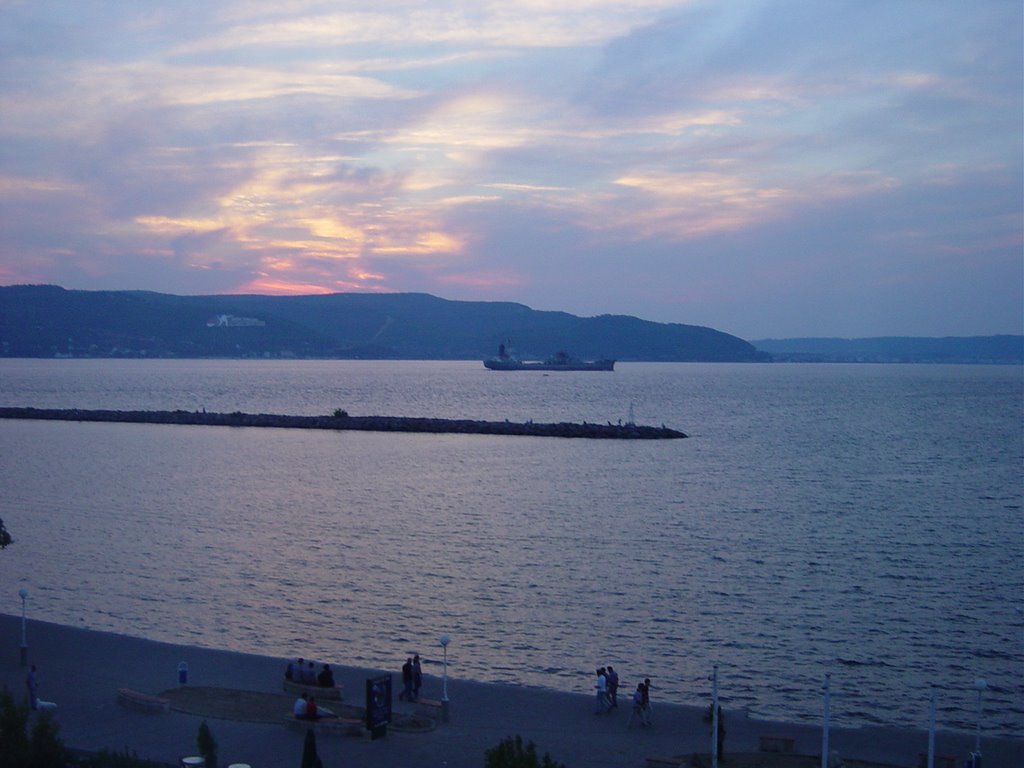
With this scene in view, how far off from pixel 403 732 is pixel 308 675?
233 cm

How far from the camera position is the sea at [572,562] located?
16.9 m

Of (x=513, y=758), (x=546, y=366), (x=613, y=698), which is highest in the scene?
(x=546, y=366)

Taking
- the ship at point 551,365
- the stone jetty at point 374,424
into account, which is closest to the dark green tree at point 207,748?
the stone jetty at point 374,424

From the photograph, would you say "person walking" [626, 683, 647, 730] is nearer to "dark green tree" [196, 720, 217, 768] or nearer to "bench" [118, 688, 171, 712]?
"dark green tree" [196, 720, 217, 768]

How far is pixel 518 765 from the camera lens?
8109 millimetres

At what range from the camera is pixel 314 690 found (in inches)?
542

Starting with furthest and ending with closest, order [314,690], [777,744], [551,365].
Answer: [551,365]
[314,690]
[777,744]

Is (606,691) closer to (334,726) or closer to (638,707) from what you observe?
(638,707)

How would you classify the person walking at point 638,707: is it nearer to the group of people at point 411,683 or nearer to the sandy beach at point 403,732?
the sandy beach at point 403,732

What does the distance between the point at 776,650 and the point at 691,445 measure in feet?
133

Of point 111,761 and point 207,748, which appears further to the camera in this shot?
point 207,748

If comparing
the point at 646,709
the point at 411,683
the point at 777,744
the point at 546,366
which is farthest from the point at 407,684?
the point at 546,366

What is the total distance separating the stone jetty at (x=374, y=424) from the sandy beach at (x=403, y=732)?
47019mm

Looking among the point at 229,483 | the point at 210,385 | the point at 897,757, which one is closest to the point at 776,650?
the point at 897,757
